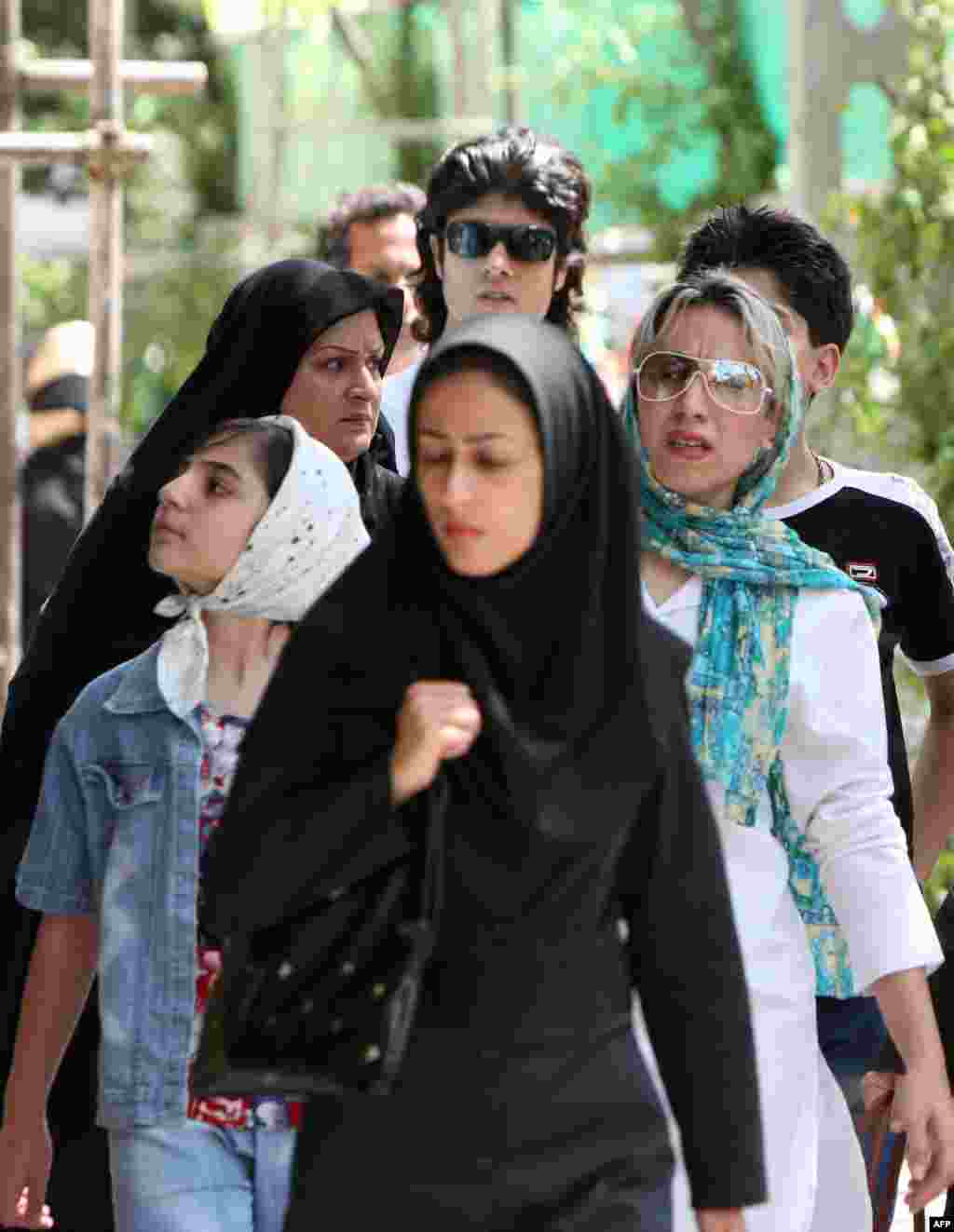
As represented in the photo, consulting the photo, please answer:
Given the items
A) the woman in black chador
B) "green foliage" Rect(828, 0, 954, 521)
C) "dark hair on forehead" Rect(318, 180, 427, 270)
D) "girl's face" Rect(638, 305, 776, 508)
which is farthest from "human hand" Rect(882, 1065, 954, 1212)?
"green foliage" Rect(828, 0, 954, 521)

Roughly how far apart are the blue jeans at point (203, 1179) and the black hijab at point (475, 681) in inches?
32.1

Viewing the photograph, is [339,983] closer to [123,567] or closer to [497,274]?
[123,567]

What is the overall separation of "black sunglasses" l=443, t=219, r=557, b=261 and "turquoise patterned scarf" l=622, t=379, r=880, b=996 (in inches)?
56.8

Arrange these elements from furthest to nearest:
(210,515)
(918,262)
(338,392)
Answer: (918,262) < (338,392) < (210,515)

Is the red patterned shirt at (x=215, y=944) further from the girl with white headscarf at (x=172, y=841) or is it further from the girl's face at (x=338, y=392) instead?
the girl's face at (x=338, y=392)

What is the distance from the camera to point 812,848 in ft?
13.3

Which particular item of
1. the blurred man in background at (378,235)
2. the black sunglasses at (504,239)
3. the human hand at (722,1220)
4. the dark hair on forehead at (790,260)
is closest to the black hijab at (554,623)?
the human hand at (722,1220)

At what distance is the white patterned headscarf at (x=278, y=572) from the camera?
3.96 meters

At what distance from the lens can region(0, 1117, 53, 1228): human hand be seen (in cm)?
400

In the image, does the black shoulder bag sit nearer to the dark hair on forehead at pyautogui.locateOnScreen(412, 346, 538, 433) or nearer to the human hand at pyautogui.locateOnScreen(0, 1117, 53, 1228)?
the dark hair on forehead at pyautogui.locateOnScreen(412, 346, 538, 433)

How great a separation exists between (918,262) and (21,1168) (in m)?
5.32

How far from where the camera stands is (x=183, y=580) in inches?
159

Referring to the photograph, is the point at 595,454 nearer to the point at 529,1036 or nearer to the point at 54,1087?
the point at 529,1036

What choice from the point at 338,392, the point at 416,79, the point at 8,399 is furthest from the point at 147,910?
the point at 416,79
